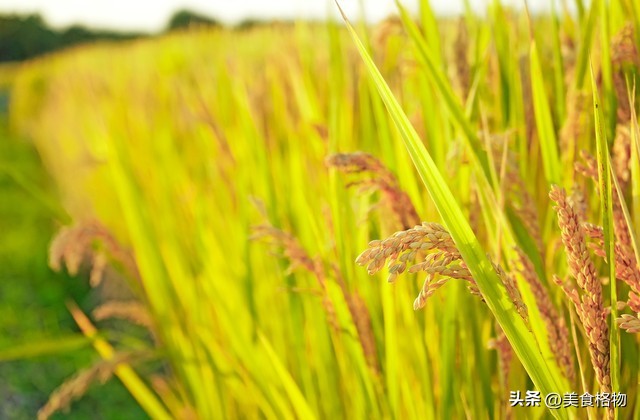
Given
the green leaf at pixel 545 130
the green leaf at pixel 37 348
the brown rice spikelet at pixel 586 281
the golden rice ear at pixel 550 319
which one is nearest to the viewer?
the brown rice spikelet at pixel 586 281

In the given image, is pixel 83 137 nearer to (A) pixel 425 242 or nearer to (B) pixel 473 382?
(B) pixel 473 382

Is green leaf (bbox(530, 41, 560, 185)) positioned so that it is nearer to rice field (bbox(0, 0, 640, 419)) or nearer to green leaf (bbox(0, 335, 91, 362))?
rice field (bbox(0, 0, 640, 419))

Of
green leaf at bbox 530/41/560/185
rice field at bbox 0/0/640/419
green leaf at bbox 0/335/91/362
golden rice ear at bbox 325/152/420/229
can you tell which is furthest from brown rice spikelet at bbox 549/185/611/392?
green leaf at bbox 0/335/91/362

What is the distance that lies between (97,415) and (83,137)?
7.39 ft

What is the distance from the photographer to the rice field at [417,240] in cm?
59

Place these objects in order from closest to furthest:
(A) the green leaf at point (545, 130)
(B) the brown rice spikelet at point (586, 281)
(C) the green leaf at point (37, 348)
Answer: (B) the brown rice spikelet at point (586, 281), (A) the green leaf at point (545, 130), (C) the green leaf at point (37, 348)

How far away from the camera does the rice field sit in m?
0.59

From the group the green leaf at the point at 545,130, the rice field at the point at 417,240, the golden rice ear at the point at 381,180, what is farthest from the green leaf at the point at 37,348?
the green leaf at the point at 545,130

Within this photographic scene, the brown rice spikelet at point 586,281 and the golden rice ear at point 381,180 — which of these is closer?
the brown rice spikelet at point 586,281

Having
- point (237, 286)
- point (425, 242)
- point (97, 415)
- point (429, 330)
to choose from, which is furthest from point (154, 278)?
point (425, 242)

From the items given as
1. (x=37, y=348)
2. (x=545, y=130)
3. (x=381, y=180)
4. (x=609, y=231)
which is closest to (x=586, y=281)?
(x=609, y=231)

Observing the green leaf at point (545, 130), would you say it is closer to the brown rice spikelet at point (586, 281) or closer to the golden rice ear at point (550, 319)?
the golden rice ear at point (550, 319)

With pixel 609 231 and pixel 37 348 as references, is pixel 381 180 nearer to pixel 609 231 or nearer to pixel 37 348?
pixel 609 231

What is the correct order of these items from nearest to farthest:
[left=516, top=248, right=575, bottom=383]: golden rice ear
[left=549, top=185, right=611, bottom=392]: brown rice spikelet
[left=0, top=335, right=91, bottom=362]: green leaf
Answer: [left=549, top=185, right=611, bottom=392]: brown rice spikelet
[left=516, top=248, right=575, bottom=383]: golden rice ear
[left=0, top=335, right=91, bottom=362]: green leaf
